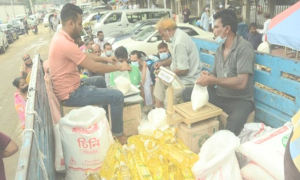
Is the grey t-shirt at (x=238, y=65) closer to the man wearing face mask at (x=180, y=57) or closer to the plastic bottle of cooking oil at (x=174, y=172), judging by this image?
the man wearing face mask at (x=180, y=57)

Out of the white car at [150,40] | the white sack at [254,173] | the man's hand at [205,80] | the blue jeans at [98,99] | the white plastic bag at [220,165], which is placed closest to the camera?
the white sack at [254,173]

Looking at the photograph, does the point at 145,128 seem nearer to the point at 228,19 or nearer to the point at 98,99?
the point at 98,99

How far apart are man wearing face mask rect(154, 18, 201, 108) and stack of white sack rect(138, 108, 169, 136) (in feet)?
1.46

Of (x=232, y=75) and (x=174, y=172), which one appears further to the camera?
(x=232, y=75)

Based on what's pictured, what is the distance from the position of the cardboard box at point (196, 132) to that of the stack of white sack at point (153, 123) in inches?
15.8

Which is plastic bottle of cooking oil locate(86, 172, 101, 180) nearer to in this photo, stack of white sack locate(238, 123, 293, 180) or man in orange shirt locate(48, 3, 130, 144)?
man in orange shirt locate(48, 3, 130, 144)

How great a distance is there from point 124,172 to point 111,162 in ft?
0.60

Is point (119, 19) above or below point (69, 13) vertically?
above

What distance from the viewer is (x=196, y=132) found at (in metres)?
2.64

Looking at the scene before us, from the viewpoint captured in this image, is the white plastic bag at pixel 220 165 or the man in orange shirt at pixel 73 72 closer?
the white plastic bag at pixel 220 165

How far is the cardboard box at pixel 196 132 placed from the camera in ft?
8.63

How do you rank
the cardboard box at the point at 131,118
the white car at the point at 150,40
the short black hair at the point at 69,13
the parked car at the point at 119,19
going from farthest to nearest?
the parked car at the point at 119,19 → the white car at the point at 150,40 → the cardboard box at the point at 131,118 → the short black hair at the point at 69,13

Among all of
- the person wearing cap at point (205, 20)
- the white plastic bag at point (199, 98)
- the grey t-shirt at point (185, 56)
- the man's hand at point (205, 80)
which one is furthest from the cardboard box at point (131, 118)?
the person wearing cap at point (205, 20)

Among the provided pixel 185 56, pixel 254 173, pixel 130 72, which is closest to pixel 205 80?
pixel 185 56
